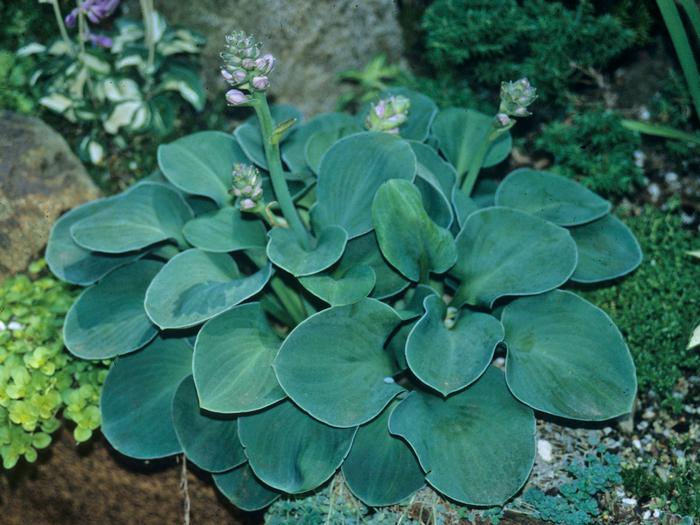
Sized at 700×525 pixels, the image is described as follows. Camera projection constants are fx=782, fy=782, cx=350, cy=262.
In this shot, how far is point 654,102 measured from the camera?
4121 millimetres

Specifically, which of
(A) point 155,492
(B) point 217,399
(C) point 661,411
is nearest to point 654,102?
(C) point 661,411

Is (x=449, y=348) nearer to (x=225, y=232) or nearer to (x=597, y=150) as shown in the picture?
(x=225, y=232)

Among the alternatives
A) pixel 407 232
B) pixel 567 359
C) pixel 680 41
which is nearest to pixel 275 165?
pixel 407 232

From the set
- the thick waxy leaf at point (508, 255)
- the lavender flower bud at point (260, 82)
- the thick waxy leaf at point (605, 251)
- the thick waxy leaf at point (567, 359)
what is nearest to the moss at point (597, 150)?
the thick waxy leaf at point (605, 251)

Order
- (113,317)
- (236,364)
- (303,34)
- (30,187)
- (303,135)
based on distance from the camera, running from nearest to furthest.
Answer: (236,364)
(113,317)
(303,135)
(30,187)
(303,34)

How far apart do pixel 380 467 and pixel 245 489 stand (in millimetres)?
544

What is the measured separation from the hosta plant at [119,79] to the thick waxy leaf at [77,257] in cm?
85

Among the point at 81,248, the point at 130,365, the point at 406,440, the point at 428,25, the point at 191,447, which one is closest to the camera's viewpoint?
the point at 406,440

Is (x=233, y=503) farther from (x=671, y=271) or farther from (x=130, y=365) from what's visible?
(x=671, y=271)

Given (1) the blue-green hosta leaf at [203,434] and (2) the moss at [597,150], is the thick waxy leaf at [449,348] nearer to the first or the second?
(1) the blue-green hosta leaf at [203,434]

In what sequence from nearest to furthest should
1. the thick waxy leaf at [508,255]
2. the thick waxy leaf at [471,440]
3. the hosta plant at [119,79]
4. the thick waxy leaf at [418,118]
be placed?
1. the thick waxy leaf at [471,440]
2. the thick waxy leaf at [508,255]
3. the thick waxy leaf at [418,118]
4. the hosta plant at [119,79]

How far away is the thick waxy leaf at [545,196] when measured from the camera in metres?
3.25

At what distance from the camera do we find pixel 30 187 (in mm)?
3725

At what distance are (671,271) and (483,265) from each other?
3.48 ft
